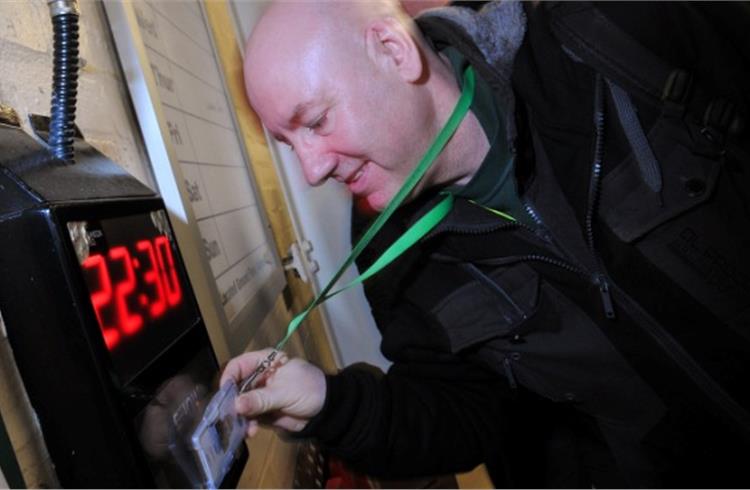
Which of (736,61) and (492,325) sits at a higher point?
(736,61)

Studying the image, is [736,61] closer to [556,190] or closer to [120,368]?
[556,190]

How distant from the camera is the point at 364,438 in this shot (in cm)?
87

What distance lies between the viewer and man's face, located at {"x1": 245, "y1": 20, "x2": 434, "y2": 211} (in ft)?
2.73

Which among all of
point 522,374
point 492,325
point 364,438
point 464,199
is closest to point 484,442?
point 522,374

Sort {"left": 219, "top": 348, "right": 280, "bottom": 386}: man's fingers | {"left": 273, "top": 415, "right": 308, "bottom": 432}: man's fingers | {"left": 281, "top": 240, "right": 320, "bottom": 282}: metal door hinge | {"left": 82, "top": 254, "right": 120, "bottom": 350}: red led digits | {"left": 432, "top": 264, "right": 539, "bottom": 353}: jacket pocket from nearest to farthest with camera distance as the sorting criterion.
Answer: {"left": 82, "top": 254, "right": 120, "bottom": 350}: red led digits → {"left": 219, "top": 348, "right": 280, "bottom": 386}: man's fingers → {"left": 273, "top": 415, "right": 308, "bottom": 432}: man's fingers → {"left": 432, "top": 264, "right": 539, "bottom": 353}: jacket pocket → {"left": 281, "top": 240, "right": 320, "bottom": 282}: metal door hinge

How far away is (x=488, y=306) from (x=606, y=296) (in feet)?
0.82

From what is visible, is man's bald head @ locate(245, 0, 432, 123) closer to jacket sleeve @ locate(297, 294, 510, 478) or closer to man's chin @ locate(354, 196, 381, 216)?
man's chin @ locate(354, 196, 381, 216)

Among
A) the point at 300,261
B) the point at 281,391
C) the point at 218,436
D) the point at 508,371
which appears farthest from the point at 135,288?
the point at 300,261

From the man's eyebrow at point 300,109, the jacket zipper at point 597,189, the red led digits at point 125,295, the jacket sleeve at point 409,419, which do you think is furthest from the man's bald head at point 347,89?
the red led digits at point 125,295

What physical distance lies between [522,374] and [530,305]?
18 cm

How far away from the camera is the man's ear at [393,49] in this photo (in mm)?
873

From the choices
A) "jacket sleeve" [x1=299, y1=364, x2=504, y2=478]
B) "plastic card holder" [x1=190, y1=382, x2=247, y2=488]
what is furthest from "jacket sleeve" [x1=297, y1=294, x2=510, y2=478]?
"plastic card holder" [x1=190, y1=382, x2=247, y2=488]

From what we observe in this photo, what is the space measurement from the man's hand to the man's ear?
52 cm

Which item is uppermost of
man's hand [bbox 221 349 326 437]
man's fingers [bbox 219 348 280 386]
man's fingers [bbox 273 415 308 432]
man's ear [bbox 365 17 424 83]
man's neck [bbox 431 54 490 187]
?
man's ear [bbox 365 17 424 83]
